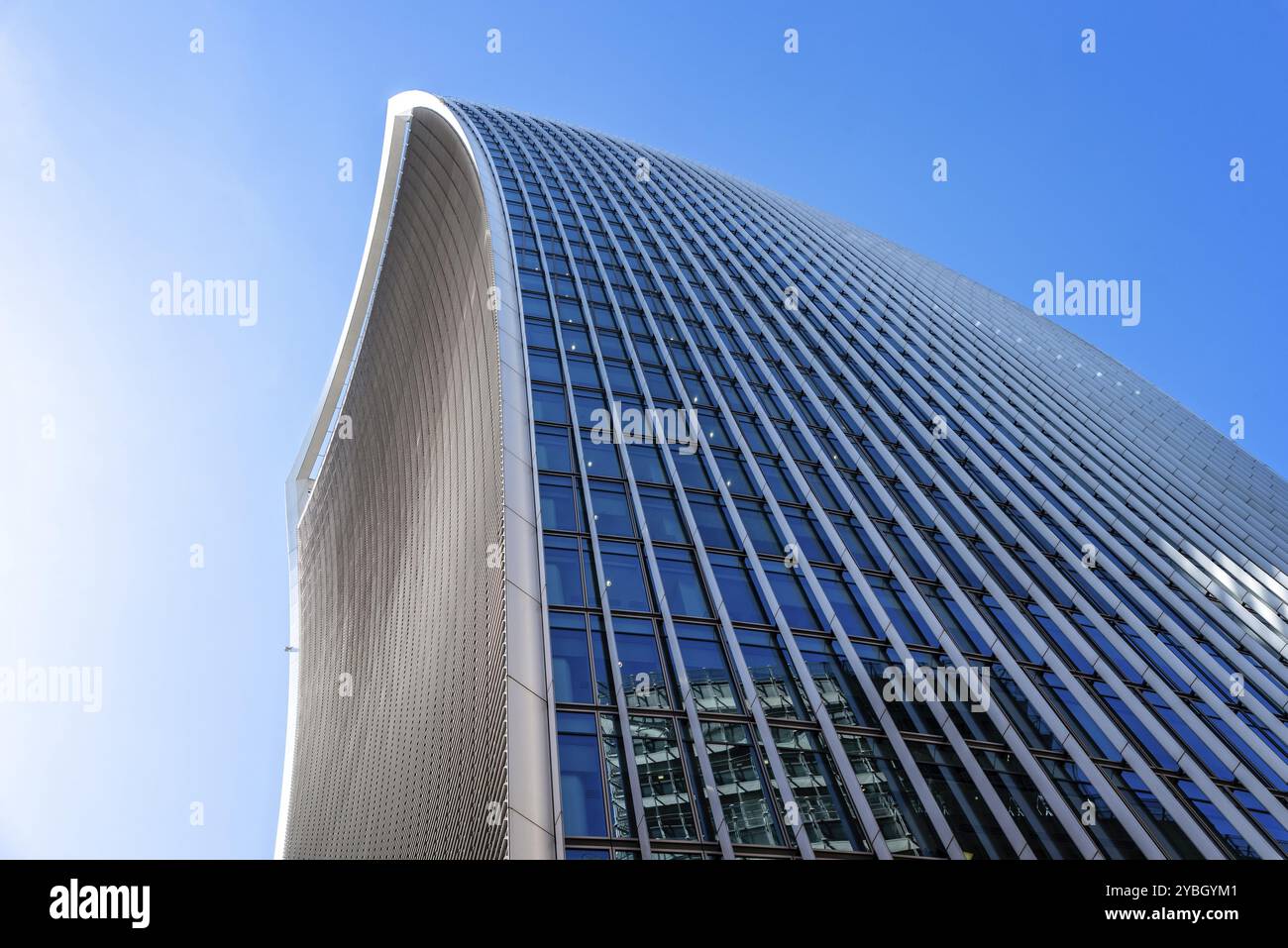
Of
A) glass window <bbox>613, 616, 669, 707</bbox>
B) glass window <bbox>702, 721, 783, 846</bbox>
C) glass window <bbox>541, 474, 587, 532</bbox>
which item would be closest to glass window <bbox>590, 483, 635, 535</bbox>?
glass window <bbox>541, 474, 587, 532</bbox>

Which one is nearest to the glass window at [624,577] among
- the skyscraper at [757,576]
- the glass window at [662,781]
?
the skyscraper at [757,576]

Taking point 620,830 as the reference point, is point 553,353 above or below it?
above

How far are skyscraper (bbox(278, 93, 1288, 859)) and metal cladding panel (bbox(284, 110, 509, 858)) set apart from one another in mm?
301

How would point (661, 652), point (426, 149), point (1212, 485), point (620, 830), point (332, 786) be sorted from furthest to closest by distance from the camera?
point (426, 149) → point (332, 786) → point (1212, 485) → point (661, 652) → point (620, 830)

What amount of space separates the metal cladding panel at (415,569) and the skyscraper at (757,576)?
0.30m

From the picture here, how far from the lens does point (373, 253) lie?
212 feet

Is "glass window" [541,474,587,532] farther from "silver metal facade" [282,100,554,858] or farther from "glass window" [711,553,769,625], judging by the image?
"glass window" [711,553,769,625]

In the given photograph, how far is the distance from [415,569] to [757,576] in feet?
71.7

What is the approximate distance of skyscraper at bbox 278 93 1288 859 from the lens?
17203 millimetres
